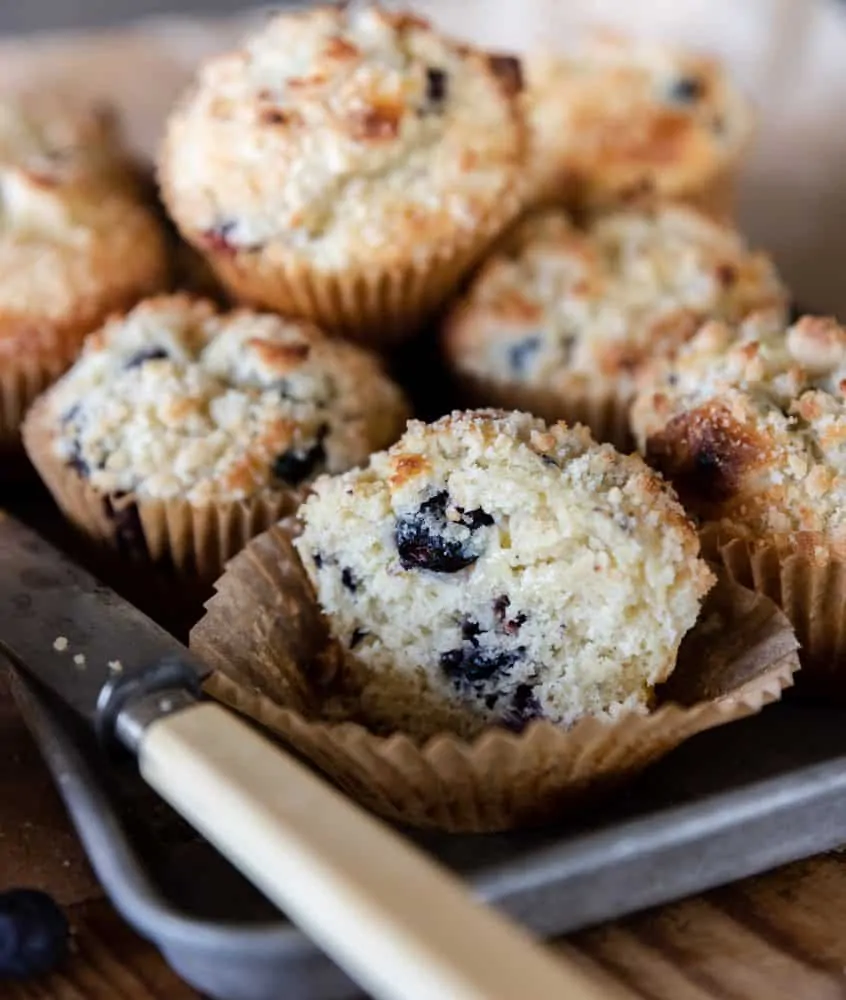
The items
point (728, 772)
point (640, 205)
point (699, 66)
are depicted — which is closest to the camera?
point (728, 772)

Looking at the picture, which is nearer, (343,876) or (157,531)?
(343,876)

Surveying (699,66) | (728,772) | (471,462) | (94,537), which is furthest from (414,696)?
(699,66)

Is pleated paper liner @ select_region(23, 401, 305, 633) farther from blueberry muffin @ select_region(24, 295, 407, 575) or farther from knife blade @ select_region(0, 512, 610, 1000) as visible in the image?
knife blade @ select_region(0, 512, 610, 1000)

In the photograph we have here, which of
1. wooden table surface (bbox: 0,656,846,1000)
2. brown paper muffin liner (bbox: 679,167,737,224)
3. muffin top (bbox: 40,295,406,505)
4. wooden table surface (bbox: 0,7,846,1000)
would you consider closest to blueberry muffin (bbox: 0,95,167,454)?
muffin top (bbox: 40,295,406,505)

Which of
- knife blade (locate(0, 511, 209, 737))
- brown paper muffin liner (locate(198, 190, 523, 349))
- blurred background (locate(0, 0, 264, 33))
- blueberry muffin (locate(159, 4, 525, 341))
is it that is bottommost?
blurred background (locate(0, 0, 264, 33))

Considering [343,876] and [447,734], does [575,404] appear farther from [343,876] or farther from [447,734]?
[343,876]

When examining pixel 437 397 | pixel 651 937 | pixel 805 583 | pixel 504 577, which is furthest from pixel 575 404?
pixel 651 937

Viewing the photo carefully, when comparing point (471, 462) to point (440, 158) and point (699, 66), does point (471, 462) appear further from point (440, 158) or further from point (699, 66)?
point (699, 66)
